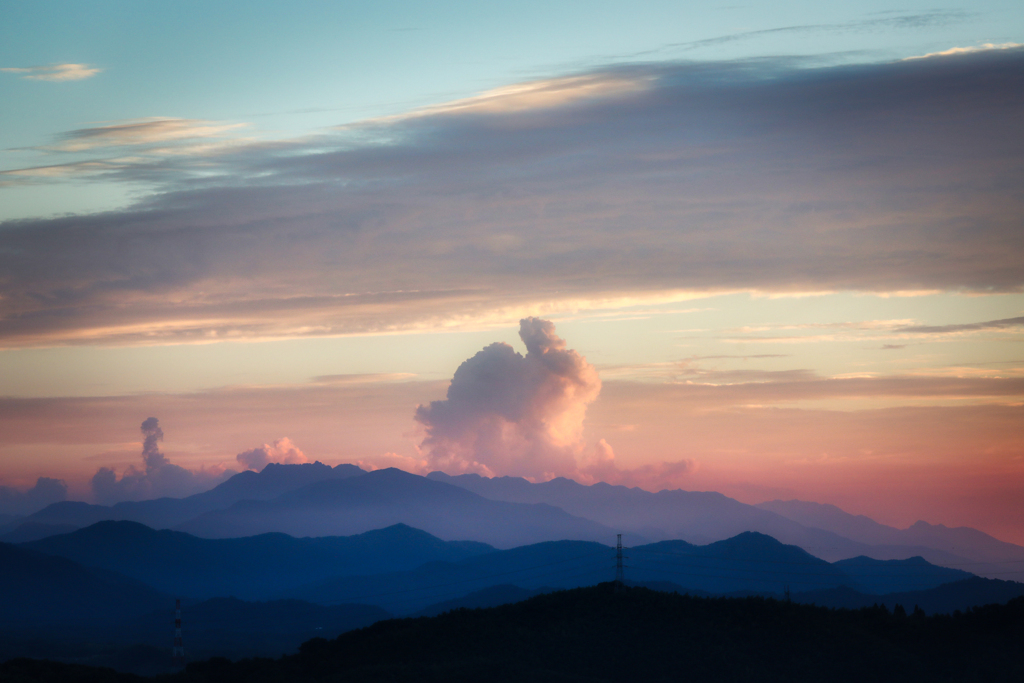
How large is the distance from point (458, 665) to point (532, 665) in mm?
5321

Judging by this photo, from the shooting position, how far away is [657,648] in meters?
60.2

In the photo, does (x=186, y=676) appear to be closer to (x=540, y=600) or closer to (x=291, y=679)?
(x=291, y=679)

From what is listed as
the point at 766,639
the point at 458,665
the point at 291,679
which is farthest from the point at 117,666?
the point at 766,639

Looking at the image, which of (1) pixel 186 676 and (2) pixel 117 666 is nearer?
(1) pixel 186 676

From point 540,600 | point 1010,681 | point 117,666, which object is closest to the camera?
point 1010,681

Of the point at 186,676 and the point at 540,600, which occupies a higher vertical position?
the point at 540,600

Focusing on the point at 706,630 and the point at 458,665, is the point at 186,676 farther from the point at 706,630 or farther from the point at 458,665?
the point at 706,630

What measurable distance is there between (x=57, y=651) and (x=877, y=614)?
6311 inches

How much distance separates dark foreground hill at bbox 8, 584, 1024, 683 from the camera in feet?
181

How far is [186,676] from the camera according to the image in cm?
6341

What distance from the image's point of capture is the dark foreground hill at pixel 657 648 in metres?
55.2

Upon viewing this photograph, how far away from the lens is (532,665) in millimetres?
59094

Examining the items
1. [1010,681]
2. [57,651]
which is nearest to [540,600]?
[1010,681]

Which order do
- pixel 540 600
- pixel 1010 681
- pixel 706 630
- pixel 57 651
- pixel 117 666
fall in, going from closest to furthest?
pixel 1010 681, pixel 706 630, pixel 540 600, pixel 117 666, pixel 57 651
